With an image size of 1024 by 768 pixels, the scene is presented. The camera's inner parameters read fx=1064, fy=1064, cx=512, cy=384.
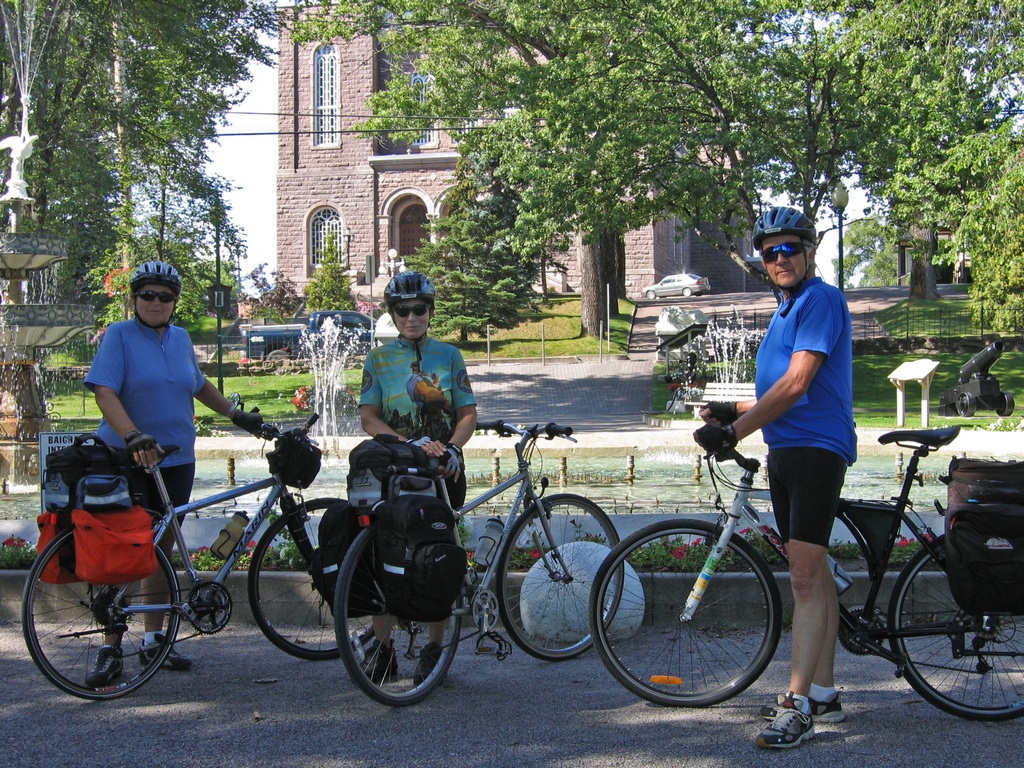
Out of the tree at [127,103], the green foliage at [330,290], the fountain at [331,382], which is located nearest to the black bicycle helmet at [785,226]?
the fountain at [331,382]

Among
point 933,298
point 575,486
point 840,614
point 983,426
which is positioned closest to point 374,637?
point 840,614

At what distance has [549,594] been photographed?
5352 mm

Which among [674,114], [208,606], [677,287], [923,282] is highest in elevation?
[674,114]

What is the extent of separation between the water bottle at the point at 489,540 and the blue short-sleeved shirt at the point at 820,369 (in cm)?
155

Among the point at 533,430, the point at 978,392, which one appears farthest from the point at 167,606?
the point at 978,392

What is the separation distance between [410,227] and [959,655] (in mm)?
52771

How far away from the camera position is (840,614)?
4520 mm

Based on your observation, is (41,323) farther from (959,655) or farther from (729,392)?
(729,392)

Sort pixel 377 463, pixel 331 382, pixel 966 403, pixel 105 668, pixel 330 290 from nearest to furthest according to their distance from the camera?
pixel 377 463, pixel 105 668, pixel 966 403, pixel 331 382, pixel 330 290

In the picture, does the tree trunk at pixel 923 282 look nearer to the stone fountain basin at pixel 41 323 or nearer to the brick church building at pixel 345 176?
the brick church building at pixel 345 176

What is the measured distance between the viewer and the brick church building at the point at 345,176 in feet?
179

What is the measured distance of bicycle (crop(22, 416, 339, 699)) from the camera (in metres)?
4.73

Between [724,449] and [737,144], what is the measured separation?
19.5 metres

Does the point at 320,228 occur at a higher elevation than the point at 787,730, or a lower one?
higher
